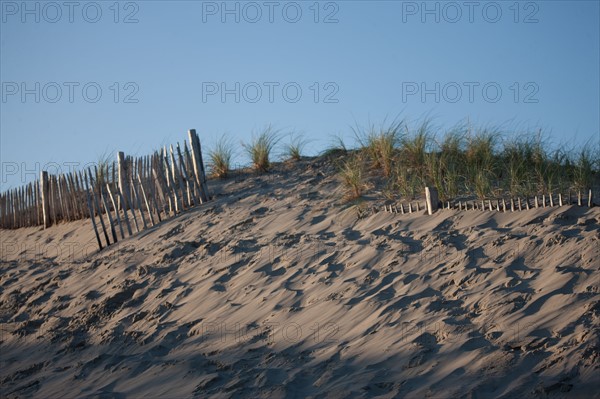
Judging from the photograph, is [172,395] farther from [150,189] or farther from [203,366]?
[150,189]

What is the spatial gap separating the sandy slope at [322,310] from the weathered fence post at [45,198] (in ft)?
8.03

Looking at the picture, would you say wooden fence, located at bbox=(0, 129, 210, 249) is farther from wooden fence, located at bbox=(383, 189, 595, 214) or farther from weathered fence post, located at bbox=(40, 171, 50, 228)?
wooden fence, located at bbox=(383, 189, 595, 214)

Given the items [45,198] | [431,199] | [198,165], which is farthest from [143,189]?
[431,199]

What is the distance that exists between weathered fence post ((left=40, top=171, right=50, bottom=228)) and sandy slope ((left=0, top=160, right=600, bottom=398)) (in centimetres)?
245

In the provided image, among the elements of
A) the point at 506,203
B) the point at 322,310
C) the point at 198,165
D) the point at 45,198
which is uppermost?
the point at 198,165

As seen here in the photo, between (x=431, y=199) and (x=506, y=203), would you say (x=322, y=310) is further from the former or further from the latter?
(x=506, y=203)

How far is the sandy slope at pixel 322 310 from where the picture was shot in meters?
4.26

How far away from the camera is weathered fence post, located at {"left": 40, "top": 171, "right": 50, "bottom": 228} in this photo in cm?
1077

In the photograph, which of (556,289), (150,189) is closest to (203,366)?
(556,289)

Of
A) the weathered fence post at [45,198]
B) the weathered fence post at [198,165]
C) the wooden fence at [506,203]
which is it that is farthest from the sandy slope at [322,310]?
the weathered fence post at [45,198]

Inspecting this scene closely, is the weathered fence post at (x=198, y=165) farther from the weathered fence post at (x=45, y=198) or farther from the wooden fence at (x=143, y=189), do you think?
the weathered fence post at (x=45, y=198)

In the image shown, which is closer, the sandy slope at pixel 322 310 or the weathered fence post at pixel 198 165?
the sandy slope at pixel 322 310

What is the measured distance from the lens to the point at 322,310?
18.0 ft

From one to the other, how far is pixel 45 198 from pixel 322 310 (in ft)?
22.1
